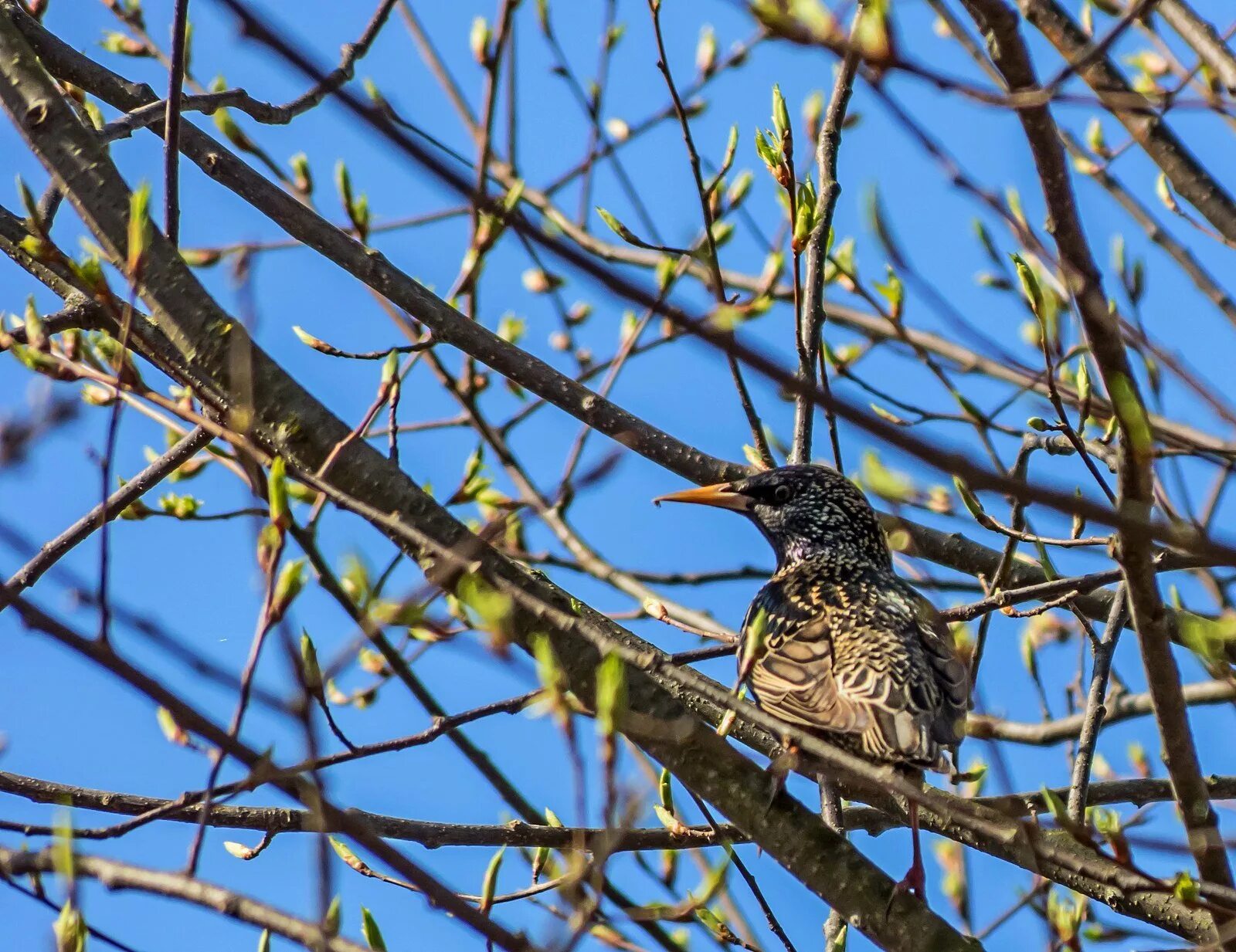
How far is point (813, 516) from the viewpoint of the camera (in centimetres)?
580

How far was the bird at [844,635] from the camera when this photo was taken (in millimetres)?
4199

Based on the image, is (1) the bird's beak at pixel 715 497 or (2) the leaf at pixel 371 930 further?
(1) the bird's beak at pixel 715 497

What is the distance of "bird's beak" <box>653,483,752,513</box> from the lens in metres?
5.02

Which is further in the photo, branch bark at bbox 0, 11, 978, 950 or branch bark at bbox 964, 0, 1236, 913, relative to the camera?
branch bark at bbox 0, 11, 978, 950

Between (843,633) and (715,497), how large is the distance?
28.0 inches

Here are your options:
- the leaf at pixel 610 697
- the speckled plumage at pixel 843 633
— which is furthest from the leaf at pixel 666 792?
the leaf at pixel 610 697

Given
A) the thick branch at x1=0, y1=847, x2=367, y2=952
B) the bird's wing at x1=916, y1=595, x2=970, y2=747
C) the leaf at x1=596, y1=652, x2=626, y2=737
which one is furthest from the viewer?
the bird's wing at x1=916, y1=595, x2=970, y2=747

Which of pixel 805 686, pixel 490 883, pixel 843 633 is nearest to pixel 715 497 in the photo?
pixel 843 633

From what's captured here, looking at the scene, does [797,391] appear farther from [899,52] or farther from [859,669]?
[859,669]

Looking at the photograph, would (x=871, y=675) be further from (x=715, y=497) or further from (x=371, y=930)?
(x=371, y=930)

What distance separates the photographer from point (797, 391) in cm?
143

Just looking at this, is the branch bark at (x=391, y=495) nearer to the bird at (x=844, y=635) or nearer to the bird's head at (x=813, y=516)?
the bird at (x=844, y=635)

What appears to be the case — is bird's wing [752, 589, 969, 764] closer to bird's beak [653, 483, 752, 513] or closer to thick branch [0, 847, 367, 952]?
bird's beak [653, 483, 752, 513]

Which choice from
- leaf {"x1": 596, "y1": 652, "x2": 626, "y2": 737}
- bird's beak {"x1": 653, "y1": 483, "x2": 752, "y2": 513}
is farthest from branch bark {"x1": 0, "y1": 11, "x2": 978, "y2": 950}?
bird's beak {"x1": 653, "y1": 483, "x2": 752, "y2": 513}
